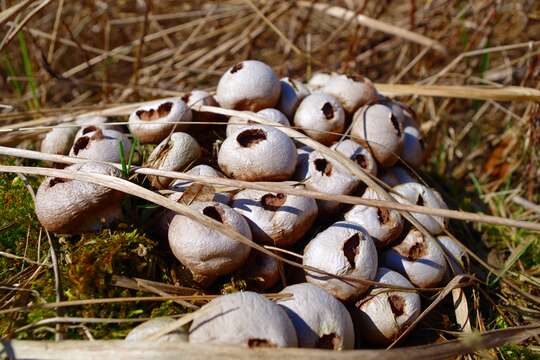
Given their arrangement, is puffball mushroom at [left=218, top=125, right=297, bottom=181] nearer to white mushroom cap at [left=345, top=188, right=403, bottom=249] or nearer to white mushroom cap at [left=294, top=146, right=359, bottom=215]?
white mushroom cap at [left=294, top=146, right=359, bottom=215]

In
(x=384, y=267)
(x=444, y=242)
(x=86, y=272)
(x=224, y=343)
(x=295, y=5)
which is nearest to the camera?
(x=224, y=343)

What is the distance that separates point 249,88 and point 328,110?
436mm

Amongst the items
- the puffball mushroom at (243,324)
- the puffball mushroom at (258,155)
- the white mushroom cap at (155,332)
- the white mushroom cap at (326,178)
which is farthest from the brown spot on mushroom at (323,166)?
the white mushroom cap at (155,332)

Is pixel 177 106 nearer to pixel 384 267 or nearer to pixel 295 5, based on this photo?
pixel 384 267

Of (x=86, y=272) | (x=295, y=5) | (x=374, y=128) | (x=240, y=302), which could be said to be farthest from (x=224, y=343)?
(x=295, y=5)

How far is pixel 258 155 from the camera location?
7.11 ft

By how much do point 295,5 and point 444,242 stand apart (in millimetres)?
2780

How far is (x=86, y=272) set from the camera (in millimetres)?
1835

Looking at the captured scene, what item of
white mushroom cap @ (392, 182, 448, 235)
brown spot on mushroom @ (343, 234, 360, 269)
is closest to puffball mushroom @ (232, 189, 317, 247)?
brown spot on mushroom @ (343, 234, 360, 269)

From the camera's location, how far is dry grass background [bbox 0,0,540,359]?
2.02 meters

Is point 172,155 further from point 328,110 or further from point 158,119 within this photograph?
point 328,110

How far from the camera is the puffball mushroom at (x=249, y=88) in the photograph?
8.30 ft

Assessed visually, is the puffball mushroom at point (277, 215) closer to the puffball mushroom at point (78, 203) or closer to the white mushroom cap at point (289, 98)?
the puffball mushroom at point (78, 203)

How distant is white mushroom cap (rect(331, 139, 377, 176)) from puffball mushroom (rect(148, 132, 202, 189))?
29.6 inches
